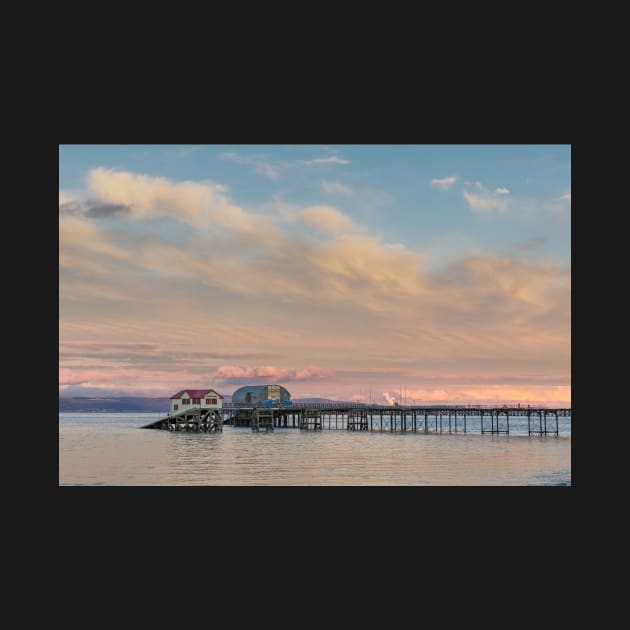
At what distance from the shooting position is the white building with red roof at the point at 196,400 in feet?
345

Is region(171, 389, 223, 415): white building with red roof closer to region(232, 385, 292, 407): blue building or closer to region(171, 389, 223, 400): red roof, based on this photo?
region(171, 389, 223, 400): red roof

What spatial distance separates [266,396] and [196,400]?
1013 inches

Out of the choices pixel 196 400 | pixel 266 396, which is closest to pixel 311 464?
pixel 196 400

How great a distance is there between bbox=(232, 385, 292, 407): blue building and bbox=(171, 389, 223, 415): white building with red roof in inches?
775

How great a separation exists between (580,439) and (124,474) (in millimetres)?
32366

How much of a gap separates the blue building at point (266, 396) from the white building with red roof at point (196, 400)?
1968cm

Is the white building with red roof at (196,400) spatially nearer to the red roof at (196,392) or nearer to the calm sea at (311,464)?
the red roof at (196,392)

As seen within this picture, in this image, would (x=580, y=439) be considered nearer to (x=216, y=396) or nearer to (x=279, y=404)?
(x=216, y=396)

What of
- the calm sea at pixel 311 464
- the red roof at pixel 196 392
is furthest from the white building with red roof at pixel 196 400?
the calm sea at pixel 311 464

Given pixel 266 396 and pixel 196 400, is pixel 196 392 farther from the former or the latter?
pixel 266 396

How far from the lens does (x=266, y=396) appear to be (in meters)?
130

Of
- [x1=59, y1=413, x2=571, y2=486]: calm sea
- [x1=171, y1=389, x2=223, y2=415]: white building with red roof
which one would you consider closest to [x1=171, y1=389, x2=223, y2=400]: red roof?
[x1=171, y1=389, x2=223, y2=415]: white building with red roof

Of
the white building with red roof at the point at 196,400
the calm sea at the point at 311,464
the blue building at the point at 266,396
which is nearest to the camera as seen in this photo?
the calm sea at the point at 311,464

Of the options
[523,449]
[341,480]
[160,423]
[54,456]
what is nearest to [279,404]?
[160,423]
